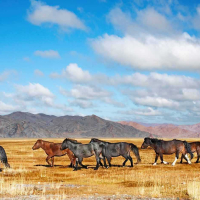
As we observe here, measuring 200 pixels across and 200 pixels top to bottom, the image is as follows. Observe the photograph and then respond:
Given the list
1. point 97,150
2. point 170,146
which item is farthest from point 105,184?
point 170,146

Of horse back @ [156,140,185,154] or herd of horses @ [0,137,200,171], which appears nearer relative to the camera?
herd of horses @ [0,137,200,171]

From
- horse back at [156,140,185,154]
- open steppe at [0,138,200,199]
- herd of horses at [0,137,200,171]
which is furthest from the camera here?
horse back at [156,140,185,154]

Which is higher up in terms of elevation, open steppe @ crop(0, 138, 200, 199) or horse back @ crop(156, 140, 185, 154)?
horse back @ crop(156, 140, 185, 154)

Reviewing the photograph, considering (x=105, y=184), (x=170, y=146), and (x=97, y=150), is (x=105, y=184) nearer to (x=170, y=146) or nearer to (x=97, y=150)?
(x=97, y=150)

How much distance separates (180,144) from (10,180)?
1227 cm

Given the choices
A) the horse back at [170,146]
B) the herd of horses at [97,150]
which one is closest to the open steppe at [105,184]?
the herd of horses at [97,150]

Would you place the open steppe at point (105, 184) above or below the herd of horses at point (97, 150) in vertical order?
below

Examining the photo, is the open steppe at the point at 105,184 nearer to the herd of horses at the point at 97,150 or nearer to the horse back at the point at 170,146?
the herd of horses at the point at 97,150

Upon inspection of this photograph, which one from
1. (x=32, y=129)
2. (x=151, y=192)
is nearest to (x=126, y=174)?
(x=151, y=192)

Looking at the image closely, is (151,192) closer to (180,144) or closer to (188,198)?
(188,198)

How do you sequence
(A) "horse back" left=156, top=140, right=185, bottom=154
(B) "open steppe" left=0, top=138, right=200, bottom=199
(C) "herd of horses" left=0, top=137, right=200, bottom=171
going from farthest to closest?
1. (A) "horse back" left=156, top=140, right=185, bottom=154
2. (C) "herd of horses" left=0, top=137, right=200, bottom=171
3. (B) "open steppe" left=0, top=138, right=200, bottom=199

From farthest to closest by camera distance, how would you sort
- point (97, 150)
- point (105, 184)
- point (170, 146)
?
point (170, 146) < point (97, 150) < point (105, 184)

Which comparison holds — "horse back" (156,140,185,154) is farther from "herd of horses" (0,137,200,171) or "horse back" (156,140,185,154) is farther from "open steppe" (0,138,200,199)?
"open steppe" (0,138,200,199)

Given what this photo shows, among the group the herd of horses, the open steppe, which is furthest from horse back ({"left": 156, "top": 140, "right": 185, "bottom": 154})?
the open steppe
